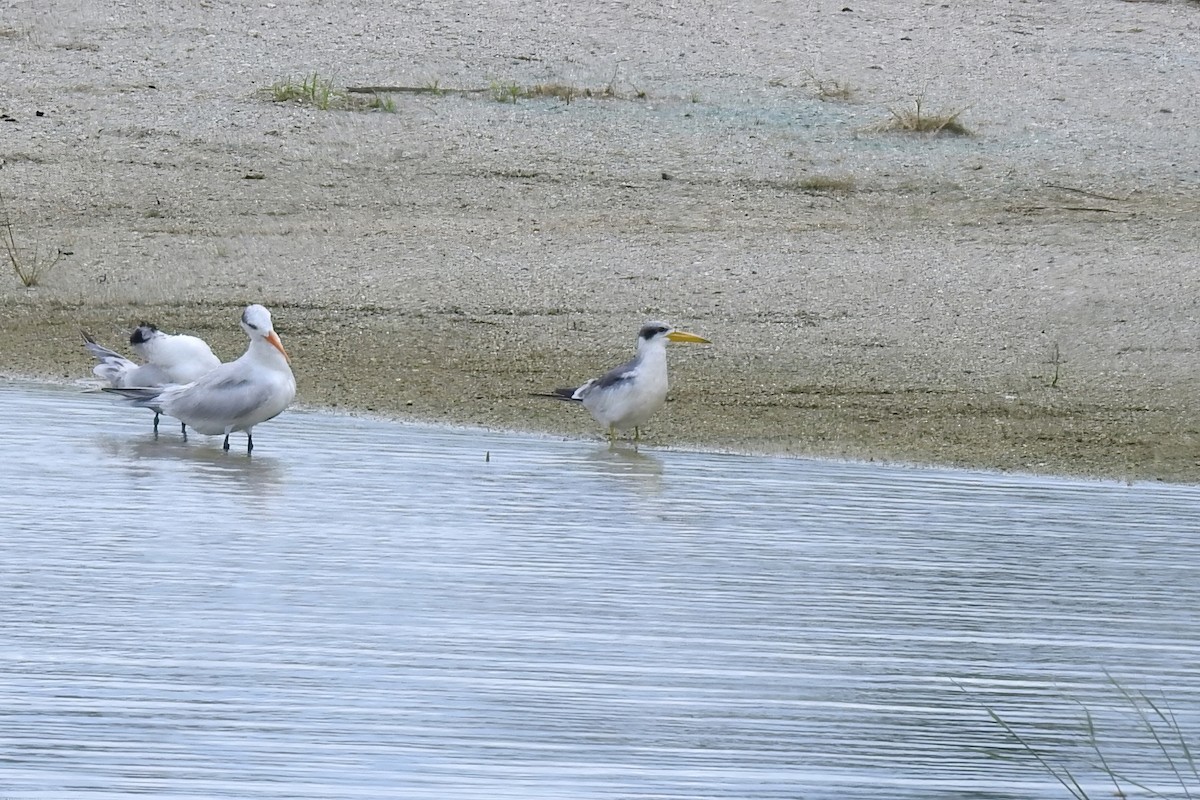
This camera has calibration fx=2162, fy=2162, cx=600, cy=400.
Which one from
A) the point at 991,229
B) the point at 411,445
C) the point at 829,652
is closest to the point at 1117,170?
the point at 991,229

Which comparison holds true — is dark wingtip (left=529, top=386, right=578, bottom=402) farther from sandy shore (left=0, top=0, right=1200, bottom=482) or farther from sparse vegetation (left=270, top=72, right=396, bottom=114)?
sparse vegetation (left=270, top=72, right=396, bottom=114)

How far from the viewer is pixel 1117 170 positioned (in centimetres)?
1355

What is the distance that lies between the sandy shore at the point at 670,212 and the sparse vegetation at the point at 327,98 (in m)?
0.10

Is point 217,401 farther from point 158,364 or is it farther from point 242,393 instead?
point 158,364

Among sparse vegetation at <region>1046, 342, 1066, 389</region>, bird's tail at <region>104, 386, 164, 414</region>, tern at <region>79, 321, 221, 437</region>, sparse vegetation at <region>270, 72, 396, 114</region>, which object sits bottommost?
sparse vegetation at <region>1046, 342, 1066, 389</region>

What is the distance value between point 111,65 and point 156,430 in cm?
676

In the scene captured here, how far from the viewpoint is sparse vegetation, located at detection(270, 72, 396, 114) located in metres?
14.6

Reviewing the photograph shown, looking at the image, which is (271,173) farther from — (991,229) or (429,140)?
(991,229)

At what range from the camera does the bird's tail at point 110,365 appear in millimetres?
9773

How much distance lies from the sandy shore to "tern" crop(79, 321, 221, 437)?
0.66 metres

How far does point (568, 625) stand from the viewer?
5.88 m

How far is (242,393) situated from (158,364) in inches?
38.4

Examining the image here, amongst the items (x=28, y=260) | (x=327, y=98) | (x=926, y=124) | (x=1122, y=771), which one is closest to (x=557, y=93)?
(x=327, y=98)

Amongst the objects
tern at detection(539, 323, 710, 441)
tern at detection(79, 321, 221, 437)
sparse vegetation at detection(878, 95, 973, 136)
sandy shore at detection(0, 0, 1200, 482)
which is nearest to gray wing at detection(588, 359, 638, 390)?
tern at detection(539, 323, 710, 441)
